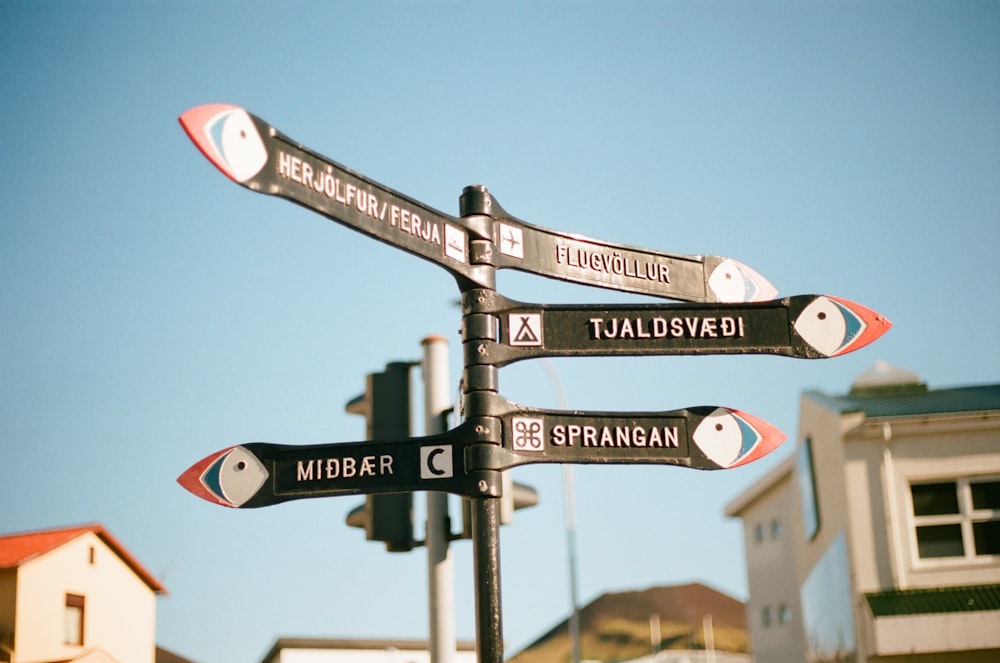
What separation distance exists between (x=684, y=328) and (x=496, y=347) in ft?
3.12

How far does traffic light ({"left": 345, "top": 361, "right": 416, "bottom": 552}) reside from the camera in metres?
5.81

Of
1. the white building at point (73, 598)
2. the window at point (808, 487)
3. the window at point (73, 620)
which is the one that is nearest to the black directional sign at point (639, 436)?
the window at point (808, 487)

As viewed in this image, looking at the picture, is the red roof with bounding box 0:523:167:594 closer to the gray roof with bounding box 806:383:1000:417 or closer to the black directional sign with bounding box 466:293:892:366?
the gray roof with bounding box 806:383:1000:417

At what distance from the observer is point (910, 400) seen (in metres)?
21.3

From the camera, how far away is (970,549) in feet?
62.5

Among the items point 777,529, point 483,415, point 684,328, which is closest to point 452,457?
point 483,415

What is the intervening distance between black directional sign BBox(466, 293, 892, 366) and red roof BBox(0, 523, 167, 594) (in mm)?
29842

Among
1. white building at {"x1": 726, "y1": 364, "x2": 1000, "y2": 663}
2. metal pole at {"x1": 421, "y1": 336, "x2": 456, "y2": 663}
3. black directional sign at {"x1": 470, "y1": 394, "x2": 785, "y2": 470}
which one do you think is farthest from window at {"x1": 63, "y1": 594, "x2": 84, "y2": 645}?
black directional sign at {"x1": 470, "y1": 394, "x2": 785, "y2": 470}

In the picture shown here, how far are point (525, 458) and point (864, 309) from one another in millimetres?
1849

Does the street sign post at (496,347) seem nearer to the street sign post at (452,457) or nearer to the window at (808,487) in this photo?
the street sign post at (452,457)

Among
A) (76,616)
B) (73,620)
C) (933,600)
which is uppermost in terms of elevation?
(76,616)

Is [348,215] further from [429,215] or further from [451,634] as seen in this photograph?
[451,634]

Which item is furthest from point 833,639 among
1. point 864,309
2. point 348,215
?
point 348,215

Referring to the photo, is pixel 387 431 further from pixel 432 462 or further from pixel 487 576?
pixel 487 576
